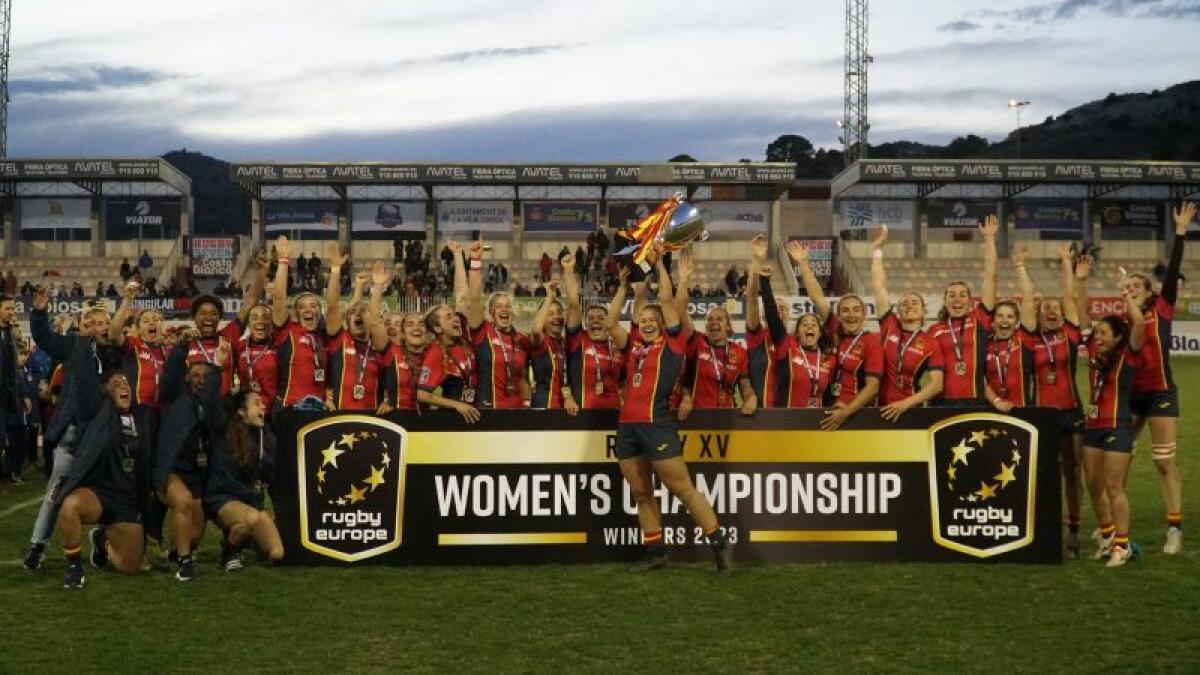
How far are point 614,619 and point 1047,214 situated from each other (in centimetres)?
5012

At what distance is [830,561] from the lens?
9922mm

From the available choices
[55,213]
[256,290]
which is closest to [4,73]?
[55,213]

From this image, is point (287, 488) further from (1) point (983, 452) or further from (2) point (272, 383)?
(1) point (983, 452)

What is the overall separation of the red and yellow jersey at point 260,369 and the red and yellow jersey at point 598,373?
8.31 feet

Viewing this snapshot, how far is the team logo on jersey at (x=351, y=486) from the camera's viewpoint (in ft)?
32.5

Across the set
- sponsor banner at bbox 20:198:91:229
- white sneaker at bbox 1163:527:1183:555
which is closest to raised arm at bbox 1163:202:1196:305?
white sneaker at bbox 1163:527:1183:555

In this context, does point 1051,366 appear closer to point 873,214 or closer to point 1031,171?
point 1031,171

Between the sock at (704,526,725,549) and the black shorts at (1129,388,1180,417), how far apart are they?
3284 mm

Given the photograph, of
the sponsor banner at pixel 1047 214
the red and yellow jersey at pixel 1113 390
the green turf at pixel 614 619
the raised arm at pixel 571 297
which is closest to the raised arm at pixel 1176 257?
the red and yellow jersey at pixel 1113 390

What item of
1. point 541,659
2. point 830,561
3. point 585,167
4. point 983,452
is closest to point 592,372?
point 830,561

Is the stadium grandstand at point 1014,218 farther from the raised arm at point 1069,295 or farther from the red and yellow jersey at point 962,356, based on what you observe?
the red and yellow jersey at point 962,356

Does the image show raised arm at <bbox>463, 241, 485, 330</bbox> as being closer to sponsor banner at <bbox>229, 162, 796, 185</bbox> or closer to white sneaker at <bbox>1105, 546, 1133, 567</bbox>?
white sneaker at <bbox>1105, 546, 1133, 567</bbox>

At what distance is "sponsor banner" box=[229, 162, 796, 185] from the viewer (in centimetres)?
5009

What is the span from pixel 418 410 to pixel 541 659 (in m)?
3.26
